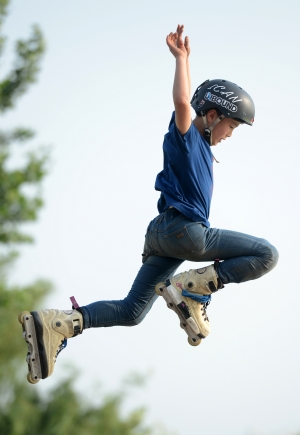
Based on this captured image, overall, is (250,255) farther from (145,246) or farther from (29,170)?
(29,170)

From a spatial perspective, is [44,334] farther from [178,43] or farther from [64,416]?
[64,416]

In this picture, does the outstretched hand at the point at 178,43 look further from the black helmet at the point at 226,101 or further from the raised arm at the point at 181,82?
the black helmet at the point at 226,101

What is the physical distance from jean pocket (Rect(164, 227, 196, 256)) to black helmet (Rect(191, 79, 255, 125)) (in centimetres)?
122

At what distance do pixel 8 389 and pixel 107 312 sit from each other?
30.1 meters

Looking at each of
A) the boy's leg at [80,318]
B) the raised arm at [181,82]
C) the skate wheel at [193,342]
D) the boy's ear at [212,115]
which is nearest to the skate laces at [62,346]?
the boy's leg at [80,318]

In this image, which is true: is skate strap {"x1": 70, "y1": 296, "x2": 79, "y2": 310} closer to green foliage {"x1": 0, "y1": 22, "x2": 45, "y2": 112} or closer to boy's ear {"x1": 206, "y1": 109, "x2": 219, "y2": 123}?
Answer: boy's ear {"x1": 206, "y1": 109, "x2": 219, "y2": 123}

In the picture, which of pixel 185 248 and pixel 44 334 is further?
pixel 44 334

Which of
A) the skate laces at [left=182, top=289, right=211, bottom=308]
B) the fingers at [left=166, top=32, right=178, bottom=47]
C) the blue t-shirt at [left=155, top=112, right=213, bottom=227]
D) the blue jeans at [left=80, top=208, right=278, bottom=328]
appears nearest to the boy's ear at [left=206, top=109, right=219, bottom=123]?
the blue t-shirt at [left=155, top=112, right=213, bottom=227]

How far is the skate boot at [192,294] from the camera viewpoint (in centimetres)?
746

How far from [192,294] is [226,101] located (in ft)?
6.07

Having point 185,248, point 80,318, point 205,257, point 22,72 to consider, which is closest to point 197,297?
point 205,257

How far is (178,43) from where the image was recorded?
713 centimetres

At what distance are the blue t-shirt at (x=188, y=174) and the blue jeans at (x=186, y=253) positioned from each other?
0.13 m

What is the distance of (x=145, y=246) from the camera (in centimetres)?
771
